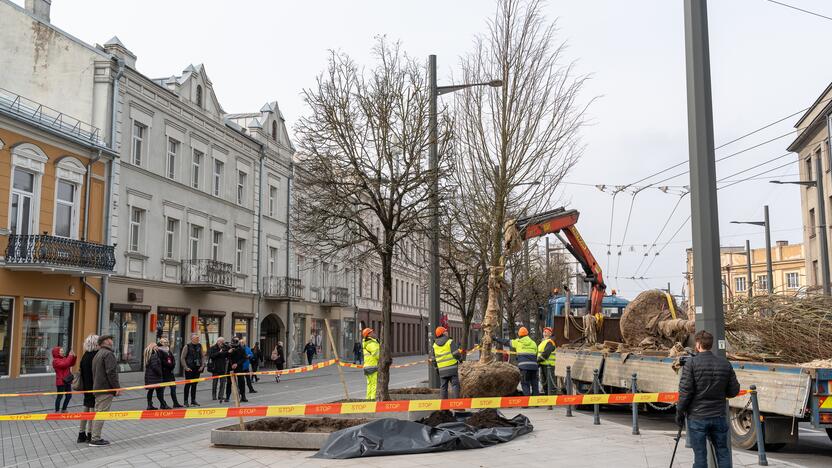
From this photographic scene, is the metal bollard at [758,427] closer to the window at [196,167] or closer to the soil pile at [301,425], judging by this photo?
the soil pile at [301,425]

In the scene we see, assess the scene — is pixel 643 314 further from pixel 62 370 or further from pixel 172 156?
pixel 172 156

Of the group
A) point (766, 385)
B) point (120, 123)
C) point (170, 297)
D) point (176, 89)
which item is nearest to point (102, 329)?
point (170, 297)

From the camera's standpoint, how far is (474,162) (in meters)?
18.5

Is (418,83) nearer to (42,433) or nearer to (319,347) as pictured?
(42,433)

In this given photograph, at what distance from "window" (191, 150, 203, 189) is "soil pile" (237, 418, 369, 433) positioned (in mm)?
21911

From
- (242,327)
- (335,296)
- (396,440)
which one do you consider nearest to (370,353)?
(396,440)

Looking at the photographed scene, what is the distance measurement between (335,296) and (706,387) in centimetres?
4038

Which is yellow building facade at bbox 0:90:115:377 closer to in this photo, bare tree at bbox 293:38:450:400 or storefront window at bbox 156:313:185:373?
storefront window at bbox 156:313:185:373

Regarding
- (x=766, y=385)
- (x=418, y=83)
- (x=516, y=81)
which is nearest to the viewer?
(x=766, y=385)

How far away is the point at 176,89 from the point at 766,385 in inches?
1033

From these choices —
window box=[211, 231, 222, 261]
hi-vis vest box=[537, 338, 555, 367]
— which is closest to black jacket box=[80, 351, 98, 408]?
hi-vis vest box=[537, 338, 555, 367]

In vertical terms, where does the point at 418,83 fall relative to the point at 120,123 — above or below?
below

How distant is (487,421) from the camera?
447 inches

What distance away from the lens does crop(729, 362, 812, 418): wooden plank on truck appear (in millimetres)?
8984
